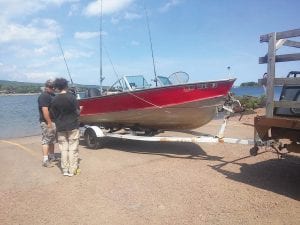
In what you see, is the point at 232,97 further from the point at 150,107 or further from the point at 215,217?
the point at 215,217

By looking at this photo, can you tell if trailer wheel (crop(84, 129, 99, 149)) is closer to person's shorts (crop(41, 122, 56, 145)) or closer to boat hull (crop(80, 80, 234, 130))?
boat hull (crop(80, 80, 234, 130))

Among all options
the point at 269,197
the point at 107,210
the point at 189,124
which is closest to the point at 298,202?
the point at 269,197

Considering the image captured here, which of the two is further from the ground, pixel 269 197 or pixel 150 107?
pixel 150 107

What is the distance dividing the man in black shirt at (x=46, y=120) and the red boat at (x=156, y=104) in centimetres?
232

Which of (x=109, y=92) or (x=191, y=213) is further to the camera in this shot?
(x=109, y=92)

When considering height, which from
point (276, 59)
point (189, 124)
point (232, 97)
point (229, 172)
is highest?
point (276, 59)

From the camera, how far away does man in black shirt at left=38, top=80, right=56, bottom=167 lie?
8.01 metres

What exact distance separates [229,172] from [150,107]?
3.11 metres

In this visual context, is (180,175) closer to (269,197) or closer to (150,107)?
(269,197)

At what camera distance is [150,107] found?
9445 mm

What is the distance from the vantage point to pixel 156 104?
9.31 meters

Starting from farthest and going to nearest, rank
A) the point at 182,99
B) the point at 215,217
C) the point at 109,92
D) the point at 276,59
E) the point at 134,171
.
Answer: the point at 109,92, the point at 182,99, the point at 134,171, the point at 276,59, the point at 215,217

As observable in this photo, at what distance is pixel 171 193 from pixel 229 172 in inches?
69.5

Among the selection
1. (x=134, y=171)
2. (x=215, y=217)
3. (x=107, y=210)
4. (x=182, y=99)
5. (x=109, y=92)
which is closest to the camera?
(x=215, y=217)
